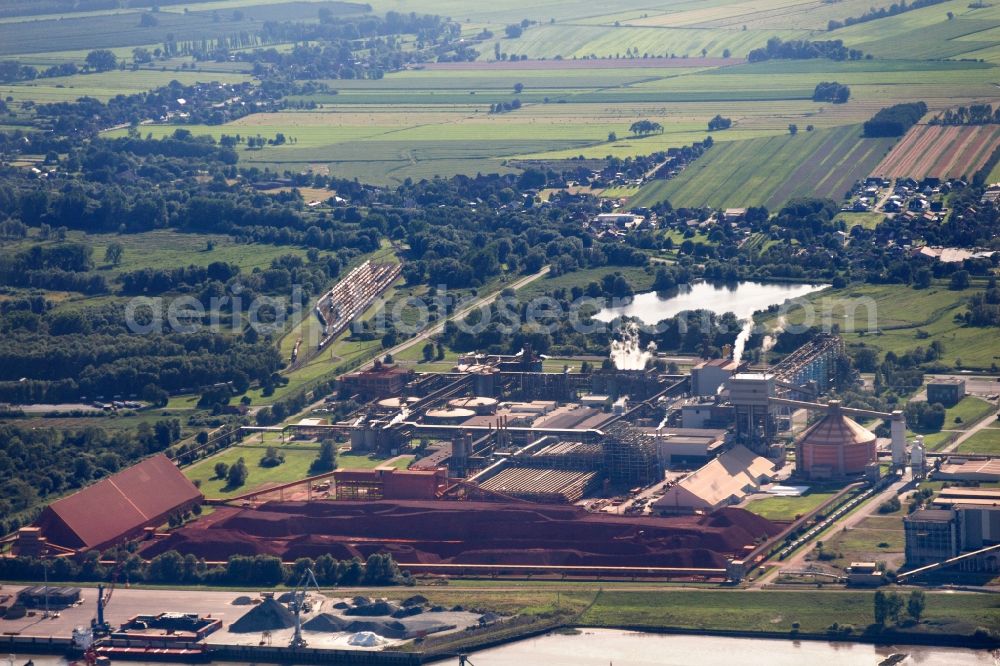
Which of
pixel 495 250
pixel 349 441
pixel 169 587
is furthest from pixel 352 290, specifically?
pixel 169 587

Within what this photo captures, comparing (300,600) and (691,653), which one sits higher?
(300,600)

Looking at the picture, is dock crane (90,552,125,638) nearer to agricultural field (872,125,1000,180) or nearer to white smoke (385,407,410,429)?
white smoke (385,407,410,429)

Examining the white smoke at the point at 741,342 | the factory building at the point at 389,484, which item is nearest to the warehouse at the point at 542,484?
the factory building at the point at 389,484

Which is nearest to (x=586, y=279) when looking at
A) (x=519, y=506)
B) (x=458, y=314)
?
(x=458, y=314)

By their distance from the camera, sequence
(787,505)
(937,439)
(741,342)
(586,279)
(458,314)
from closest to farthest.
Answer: (787,505), (937,439), (741,342), (458,314), (586,279)

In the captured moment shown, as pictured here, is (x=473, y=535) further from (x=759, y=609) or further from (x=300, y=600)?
(x=759, y=609)

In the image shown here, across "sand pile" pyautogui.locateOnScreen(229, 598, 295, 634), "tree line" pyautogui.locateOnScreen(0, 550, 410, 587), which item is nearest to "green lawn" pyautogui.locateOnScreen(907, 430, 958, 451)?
"tree line" pyautogui.locateOnScreen(0, 550, 410, 587)
